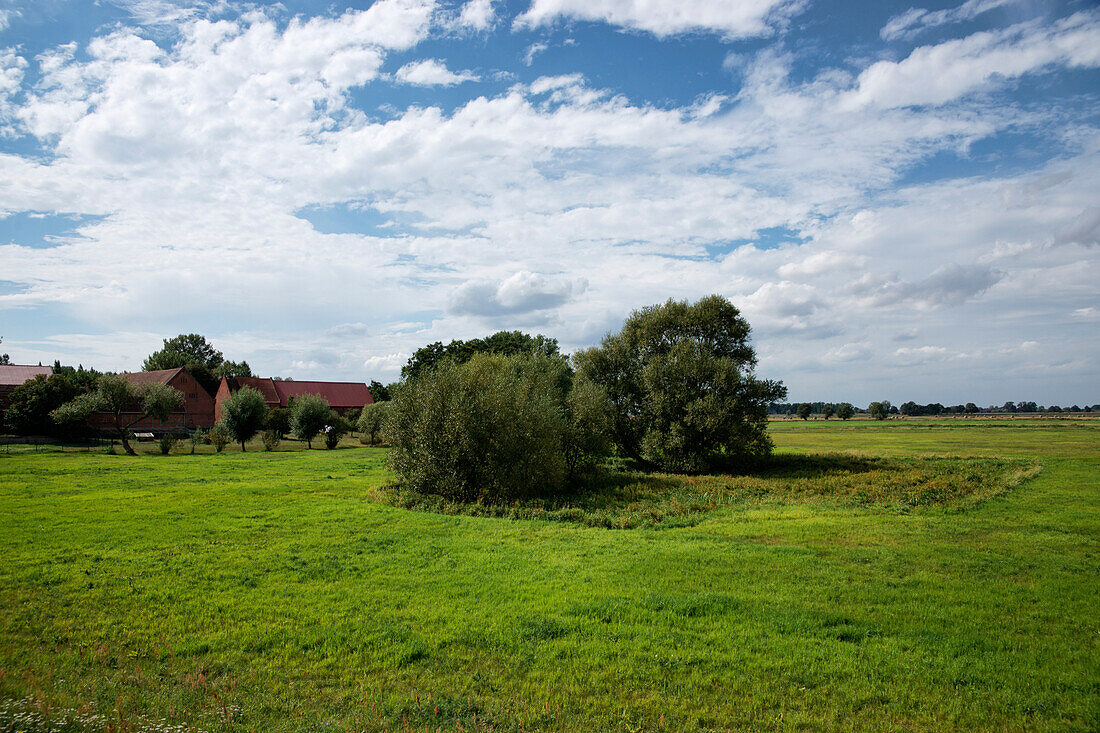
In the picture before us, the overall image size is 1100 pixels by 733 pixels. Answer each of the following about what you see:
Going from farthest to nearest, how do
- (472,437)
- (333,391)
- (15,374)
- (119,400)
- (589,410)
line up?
(333,391)
(15,374)
(119,400)
(589,410)
(472,437)

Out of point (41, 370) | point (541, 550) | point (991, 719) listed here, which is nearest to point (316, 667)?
point (541, 550)

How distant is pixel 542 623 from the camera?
9.89 m

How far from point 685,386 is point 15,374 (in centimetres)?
10377

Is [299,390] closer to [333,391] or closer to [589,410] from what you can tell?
[333,391]

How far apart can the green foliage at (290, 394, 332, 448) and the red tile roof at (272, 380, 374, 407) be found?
107 feet

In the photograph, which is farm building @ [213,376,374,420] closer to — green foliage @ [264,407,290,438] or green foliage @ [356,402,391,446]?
green foliage @ [264,407,290,438]

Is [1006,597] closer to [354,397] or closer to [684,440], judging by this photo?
[684,440]

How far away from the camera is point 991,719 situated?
697 cm

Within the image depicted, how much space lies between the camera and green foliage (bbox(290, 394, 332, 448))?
68.0 m

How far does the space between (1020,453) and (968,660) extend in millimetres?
50121

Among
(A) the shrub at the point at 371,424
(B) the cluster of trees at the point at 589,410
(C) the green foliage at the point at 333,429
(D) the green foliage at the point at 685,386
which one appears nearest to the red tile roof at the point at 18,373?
(C) the green foliage at the point at 333,429

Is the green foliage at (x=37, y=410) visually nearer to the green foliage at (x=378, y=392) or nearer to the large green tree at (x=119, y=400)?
the large green tree at (x=119, y=400)

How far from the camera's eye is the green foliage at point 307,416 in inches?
2677

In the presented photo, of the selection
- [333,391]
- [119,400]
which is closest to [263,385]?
[333,391]
